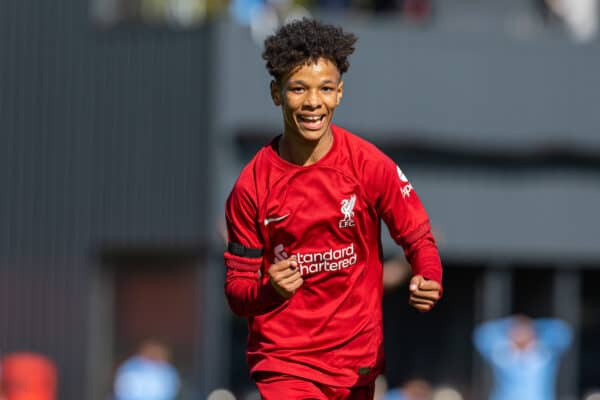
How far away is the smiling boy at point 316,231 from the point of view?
627 cm

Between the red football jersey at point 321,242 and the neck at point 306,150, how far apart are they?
1.2 inches

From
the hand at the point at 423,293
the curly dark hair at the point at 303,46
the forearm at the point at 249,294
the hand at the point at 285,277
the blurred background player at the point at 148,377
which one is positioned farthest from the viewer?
the blurred background player at the point at 148,377

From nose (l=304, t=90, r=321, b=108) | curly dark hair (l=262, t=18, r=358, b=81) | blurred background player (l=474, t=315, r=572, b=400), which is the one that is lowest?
blurred background player (l=474, t=315, r=572, b=400)

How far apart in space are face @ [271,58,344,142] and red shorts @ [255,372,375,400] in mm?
1021

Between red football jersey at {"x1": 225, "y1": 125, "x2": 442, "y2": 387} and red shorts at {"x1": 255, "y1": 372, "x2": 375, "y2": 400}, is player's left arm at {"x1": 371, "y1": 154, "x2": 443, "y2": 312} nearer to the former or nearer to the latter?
red football jersey at {"x1": 225, "y1": 125, "x2": 442, "y2": 387}

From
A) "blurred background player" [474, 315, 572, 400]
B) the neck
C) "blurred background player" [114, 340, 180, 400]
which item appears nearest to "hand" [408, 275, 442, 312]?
the neck

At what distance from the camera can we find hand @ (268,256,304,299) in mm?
5832

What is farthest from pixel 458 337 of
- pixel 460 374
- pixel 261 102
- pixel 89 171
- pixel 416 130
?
pixel 89 171

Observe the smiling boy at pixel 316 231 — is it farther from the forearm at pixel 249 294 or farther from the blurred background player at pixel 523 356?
the blurred background player at pixel 523 356

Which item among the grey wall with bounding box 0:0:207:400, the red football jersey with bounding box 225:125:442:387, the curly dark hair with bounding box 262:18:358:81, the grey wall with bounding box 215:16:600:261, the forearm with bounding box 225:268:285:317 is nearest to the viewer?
the forearm with bounding box 225:268:285:317

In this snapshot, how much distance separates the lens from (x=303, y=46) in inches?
245

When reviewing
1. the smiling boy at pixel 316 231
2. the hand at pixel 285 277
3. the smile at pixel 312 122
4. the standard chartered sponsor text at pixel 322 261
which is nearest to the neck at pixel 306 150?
the smiling boy at pixel 316 231

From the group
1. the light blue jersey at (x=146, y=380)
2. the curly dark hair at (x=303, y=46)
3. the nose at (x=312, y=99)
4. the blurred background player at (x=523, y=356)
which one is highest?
the curly dark hair at (x=303, y=46)

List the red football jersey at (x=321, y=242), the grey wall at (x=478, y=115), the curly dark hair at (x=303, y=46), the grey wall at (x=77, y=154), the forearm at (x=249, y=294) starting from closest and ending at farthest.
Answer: the forearm at (x=249, y=294) < the curly dark hair at (x=303, y=46) < the red football jersey at (x=321, y=242) < the grey wall at (x=77, y=154) < the grey wall at (x=478, y=115)
